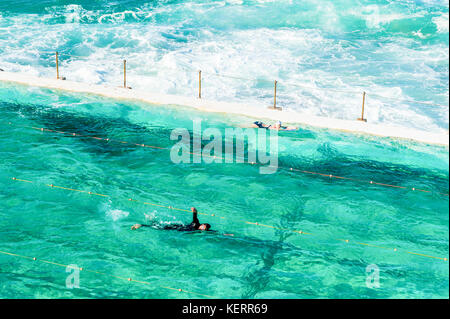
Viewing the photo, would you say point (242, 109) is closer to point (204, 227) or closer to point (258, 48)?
point (204, 227)

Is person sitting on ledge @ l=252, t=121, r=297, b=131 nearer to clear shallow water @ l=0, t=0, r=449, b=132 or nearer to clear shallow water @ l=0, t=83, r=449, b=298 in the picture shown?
clear shallow water @ l=0, t=83, r=449, b=298

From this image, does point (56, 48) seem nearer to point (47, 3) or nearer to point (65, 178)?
point (47, 3)

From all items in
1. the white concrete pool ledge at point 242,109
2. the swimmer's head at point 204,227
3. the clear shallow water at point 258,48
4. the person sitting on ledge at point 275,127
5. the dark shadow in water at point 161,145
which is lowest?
the swimmer's head at point 204,227

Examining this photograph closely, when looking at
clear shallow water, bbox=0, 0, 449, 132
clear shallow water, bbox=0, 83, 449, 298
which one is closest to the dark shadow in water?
clear shallow water, bbox=0, 83, 449, 298

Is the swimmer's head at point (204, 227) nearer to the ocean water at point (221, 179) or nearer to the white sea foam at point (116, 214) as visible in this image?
the ocean water at point (221, 179)

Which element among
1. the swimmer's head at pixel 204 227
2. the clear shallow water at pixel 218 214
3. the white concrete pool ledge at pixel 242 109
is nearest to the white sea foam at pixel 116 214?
the clear shallow water at pixel 218 214

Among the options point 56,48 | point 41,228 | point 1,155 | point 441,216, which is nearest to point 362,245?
point 441,216
